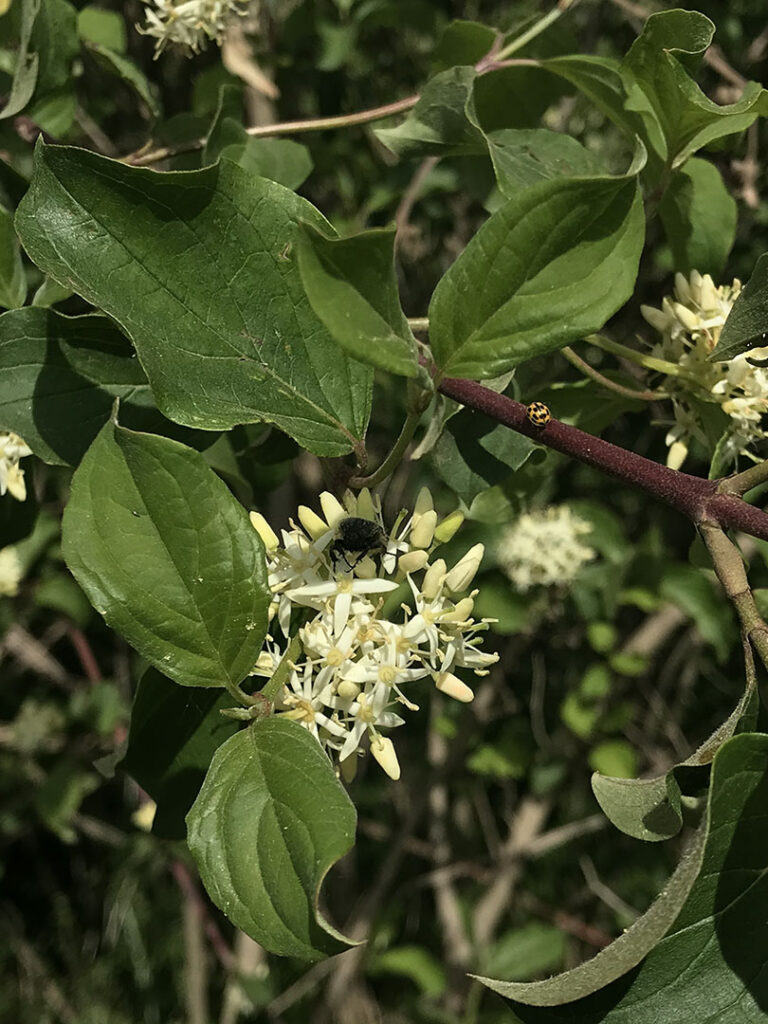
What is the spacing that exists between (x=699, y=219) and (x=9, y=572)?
1.25m

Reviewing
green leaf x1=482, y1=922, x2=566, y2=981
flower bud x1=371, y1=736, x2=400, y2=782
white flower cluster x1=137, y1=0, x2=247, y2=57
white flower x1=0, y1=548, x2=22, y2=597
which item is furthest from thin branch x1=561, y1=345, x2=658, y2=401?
green leaf x1=482, y1=922, x2=566, y2=981

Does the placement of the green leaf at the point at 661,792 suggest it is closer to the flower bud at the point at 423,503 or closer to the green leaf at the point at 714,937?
the green leaf at the point at 714,937

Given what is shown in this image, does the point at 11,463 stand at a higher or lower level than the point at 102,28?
lower

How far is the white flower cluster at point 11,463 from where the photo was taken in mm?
807

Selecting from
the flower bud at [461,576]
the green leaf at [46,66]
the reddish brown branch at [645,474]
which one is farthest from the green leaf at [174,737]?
the green leaf at [46,66]

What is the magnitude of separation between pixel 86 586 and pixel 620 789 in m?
0.37

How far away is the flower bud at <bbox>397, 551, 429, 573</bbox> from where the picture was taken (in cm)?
63

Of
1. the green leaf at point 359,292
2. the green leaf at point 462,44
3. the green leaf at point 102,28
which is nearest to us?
the green leaf at point 359,292

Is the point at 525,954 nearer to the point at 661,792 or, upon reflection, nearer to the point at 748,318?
the point at 661,792

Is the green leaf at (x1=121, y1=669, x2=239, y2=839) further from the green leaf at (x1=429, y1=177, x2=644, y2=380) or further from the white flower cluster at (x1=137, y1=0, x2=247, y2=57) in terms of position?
the white flower cluster at (x1=137, y1=0, x2=247, y2=57)

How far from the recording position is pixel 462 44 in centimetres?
103

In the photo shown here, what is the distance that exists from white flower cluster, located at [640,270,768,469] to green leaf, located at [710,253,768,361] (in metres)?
0.06

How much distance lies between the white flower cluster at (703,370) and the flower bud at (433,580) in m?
0.27

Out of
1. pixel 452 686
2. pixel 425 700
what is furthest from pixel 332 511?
pixel 425 700
